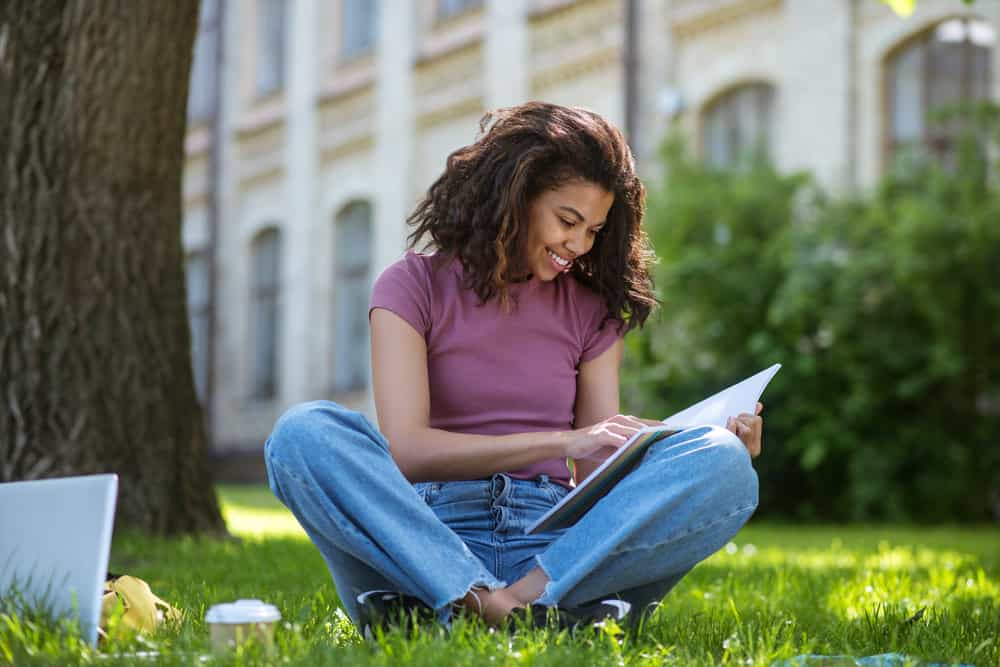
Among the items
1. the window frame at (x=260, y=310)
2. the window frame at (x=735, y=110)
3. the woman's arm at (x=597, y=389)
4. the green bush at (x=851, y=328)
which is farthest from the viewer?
the window frame at (x=260, y=310)

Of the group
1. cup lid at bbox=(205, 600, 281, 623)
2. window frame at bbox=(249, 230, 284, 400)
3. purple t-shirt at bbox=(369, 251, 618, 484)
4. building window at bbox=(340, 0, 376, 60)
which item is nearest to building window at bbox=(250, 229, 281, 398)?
window frame at bbox=(249, 230, 284, 400)

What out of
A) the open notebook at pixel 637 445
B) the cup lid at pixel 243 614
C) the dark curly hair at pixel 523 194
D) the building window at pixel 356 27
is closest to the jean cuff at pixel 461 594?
the open notebook at pixel 637 445

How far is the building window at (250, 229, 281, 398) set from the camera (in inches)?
876

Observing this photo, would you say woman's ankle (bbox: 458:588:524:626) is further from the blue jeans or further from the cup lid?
the cup lid

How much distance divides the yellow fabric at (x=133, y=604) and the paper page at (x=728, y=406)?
1164mm

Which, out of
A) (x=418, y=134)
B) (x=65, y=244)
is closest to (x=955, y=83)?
(x=418, y=134)

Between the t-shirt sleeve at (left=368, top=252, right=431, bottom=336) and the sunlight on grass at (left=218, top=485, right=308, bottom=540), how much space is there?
3.51 meters

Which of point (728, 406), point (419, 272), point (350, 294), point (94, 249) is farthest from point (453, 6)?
point (728, 406)

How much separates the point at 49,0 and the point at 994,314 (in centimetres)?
716

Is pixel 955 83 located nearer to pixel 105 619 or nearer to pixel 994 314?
pixel 994 314

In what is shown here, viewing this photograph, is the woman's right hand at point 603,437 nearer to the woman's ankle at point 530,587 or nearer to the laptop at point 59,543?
the woman's ankle at point 530,587

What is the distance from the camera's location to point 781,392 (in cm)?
1191

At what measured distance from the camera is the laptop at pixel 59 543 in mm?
2918

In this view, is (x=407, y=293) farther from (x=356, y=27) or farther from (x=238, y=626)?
(x=356, y=27)
